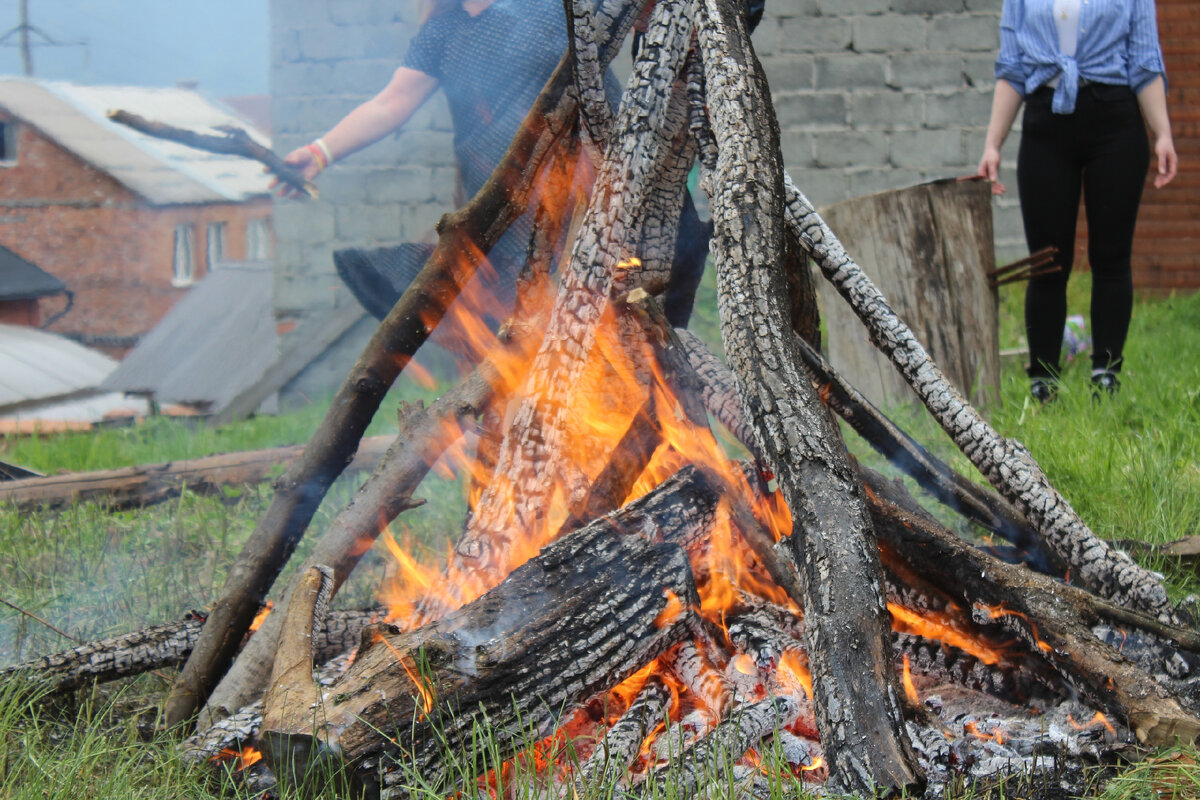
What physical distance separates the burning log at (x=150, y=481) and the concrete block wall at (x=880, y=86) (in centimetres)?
451

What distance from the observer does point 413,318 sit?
2369 millimetres

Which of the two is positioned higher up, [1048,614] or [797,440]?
[797,440]

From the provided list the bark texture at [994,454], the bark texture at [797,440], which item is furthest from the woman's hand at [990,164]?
the bark texture at [797,440]

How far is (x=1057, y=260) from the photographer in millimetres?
4328

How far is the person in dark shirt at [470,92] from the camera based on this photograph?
3123 mm

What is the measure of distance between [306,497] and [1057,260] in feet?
12.3

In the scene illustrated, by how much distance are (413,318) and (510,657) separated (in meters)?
1.07

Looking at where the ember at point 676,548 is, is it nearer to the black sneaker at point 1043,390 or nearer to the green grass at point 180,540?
the green grass at point 180,540

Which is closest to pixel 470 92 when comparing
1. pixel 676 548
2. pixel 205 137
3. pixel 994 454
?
pixel 205 137

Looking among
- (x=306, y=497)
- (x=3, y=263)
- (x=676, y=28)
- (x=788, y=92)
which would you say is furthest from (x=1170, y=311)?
(x=3, y=263)

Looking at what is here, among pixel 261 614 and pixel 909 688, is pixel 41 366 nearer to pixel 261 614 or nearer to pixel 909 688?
pixel 261 614

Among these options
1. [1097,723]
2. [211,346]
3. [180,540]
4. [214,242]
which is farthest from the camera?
[214,242]

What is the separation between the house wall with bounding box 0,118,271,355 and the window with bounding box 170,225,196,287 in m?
0.12

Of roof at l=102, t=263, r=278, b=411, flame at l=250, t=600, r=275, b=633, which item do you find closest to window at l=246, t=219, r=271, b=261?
roof at l=102, t=263, r=278, b=411
